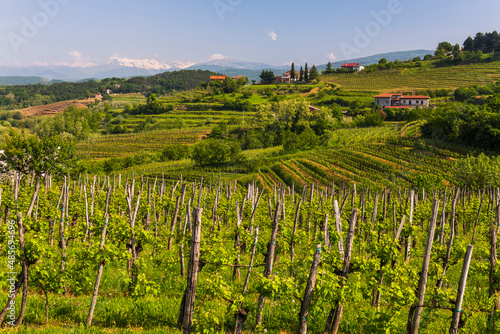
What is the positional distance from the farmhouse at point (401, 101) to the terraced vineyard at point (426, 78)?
18.0 m

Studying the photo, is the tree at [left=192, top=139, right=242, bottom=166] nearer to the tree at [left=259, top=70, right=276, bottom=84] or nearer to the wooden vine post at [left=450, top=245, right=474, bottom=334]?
the wooden vine post at [left=450, top=245, right=474, bottom=334]

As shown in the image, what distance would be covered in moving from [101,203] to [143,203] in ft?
12.1

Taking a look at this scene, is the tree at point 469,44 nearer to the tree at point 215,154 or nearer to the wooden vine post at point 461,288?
the tree at point 215,154

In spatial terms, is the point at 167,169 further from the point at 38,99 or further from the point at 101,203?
the point at 38,99

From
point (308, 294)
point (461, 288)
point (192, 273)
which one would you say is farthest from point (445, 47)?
point (192, 273)

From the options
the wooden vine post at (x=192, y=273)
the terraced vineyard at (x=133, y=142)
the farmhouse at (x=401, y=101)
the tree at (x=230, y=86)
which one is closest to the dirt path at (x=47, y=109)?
the terraced vineyard at (x=133, y=142)

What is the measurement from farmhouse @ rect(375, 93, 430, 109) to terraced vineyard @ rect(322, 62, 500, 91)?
1798 cm

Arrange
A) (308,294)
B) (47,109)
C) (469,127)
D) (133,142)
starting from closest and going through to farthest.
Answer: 1. (308,294)
2. (469,127)
3. (133,142)
4. (47,109)

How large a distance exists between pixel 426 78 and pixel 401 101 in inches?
1171

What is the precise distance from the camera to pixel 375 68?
125 meters

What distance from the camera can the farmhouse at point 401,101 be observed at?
272 feet

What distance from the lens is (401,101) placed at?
3339 inches

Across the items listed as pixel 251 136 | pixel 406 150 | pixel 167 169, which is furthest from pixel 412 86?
pixel 167 169

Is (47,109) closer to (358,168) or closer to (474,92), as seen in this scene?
(358,168)
